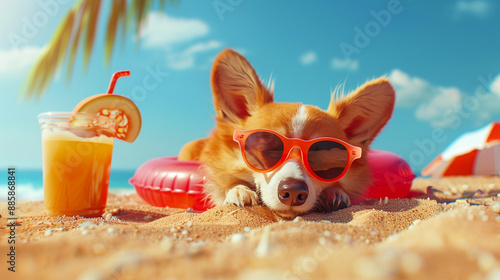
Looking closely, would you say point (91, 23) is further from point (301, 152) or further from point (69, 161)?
point (301, 152)

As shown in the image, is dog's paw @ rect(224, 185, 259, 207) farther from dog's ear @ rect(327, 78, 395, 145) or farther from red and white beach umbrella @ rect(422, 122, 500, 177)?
red and white beach umbrella @ rect(422, 122, 500, 177)

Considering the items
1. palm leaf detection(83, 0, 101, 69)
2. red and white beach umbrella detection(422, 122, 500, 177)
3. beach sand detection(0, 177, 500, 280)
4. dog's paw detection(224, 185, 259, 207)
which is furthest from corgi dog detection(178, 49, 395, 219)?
red and white beach umbrella detection(422, 122, 500, 177)

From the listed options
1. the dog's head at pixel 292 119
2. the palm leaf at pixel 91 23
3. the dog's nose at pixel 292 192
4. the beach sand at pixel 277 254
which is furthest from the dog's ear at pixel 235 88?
the palm leaf at pixel 91 23

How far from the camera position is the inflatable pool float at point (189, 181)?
3.50 m

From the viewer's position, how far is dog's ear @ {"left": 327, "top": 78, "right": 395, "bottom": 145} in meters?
2.94

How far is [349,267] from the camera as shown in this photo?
32.2 inches

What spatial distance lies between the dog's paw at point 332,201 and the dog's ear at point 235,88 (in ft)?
3.14

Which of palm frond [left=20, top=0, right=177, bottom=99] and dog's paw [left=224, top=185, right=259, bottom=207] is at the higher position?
palm frond [left=20, top=0, right=177, bottom=99]

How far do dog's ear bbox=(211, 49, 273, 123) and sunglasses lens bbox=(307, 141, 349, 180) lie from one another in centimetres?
71

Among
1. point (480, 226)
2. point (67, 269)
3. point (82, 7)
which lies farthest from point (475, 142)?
point (67, 269)

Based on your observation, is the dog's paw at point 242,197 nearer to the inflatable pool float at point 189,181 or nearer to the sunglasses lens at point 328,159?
the sunglasses lens at point 328,159

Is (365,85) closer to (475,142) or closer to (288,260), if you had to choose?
(288,260)

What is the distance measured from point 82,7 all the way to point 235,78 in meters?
2.95

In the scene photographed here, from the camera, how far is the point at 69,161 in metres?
2.59
